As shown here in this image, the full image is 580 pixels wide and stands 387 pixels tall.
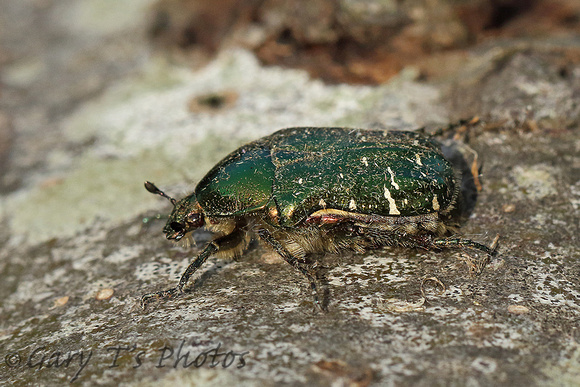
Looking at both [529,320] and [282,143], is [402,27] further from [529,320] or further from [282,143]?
[529,320]

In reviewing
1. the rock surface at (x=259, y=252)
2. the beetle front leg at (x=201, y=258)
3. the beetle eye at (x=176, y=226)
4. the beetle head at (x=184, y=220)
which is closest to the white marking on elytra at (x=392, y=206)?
the rock surface at (x=259, y=252)

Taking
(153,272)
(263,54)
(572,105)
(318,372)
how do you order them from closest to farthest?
(318,372), (153,272), (572,105), (263,54)

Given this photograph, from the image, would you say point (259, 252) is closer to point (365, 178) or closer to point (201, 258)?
point (201, 258)

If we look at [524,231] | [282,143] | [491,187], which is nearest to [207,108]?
[282,143]

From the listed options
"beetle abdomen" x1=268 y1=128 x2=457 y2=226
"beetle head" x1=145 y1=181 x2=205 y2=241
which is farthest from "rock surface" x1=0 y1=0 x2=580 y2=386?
"beetle abdomen" x1=268 y1=128 x2=457 y2=226

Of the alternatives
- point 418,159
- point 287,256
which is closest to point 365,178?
point 418,159

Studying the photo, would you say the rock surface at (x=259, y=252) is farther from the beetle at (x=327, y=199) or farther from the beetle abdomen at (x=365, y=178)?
the beetle abdomen at (x=365, y=178)

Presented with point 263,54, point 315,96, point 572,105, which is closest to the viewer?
point 572,105
